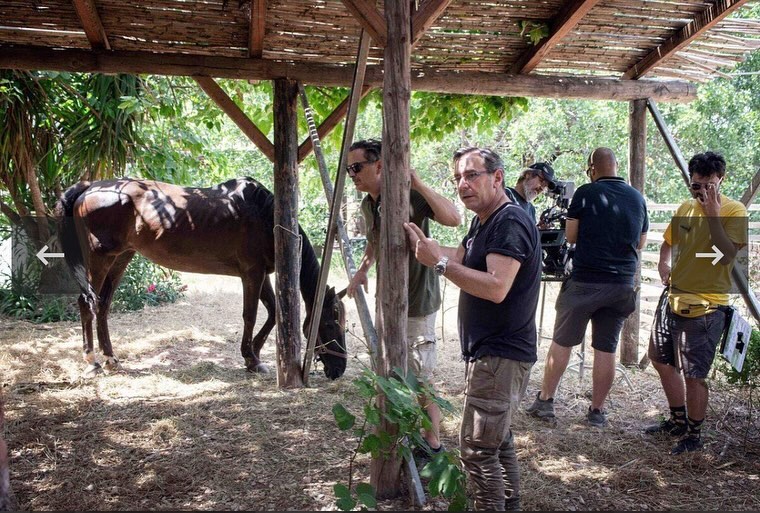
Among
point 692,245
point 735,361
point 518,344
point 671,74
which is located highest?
point 671,74

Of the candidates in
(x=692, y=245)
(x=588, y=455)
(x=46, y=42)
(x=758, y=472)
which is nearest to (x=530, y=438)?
(x=588, y=455)

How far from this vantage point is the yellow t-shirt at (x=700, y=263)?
11.6 feet

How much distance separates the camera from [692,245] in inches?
144

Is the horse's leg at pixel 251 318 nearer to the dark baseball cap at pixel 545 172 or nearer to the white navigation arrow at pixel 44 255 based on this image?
the dark baseball cap at pixel 545 172

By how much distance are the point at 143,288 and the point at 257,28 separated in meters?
5.93

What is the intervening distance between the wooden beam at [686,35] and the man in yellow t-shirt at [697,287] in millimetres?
1851

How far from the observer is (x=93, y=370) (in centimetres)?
552

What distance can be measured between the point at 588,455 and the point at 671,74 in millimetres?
3713

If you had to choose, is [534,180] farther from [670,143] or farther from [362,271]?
[362,271]

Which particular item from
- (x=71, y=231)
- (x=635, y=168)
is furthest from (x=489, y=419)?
(x=71, y=231)

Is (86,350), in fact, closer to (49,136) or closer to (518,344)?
(49,136)

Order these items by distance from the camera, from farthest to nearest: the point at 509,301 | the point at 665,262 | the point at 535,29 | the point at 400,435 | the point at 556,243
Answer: the point at 535,29, the point at 556,243, the point at 665,262, the point at 400,435, the point at 509,301

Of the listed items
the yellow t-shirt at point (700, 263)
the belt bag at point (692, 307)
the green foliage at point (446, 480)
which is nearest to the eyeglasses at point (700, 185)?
the yellow t-shirt at point (700, 263)

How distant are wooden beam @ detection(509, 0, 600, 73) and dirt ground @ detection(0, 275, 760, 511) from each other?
277cm
